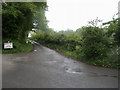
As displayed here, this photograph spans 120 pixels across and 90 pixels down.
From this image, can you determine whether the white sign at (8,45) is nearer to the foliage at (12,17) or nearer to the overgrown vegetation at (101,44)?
the foliage at (12,17)

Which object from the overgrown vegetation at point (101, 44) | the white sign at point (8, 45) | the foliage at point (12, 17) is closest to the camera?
the overgrown vegetation at point (101, 44)

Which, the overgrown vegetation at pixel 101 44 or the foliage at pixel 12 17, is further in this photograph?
the foliage at pixel 12 17

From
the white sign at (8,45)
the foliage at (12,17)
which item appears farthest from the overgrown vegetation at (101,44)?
the foliage at (12,17)

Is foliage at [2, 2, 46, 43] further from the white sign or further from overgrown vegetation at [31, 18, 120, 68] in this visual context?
overgrown vegetation at [31, 18, 120, 68]

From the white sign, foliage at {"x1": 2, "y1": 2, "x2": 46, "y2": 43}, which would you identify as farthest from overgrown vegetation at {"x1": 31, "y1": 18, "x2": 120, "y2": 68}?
foliage at {"x1": 2, "y1": 2, "x2": 46, "y2": 43}

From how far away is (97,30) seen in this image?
8938mm

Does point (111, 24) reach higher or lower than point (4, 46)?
higher

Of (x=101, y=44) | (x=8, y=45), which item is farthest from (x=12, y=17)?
(x=101, y=44)

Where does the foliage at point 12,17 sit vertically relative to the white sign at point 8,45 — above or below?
above

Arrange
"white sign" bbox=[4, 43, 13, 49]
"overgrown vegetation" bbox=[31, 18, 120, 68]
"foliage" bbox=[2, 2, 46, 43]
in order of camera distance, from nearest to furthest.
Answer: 1. "overgrown vegetation" bbox=[31, 18, 120, 68]
2. "white sign" bbox=[4, 43, 13, 49]
3. "foliage" bbox=[2, 2, 46, 43]

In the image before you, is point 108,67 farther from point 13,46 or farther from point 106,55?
point 13,46

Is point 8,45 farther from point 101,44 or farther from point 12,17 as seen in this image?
point 101,44

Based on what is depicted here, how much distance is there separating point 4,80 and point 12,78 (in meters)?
0.33

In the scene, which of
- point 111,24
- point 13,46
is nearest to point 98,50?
point 111,24
